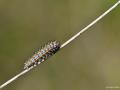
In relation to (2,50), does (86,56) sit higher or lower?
lower

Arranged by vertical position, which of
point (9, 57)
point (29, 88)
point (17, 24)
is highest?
point (17, 24)

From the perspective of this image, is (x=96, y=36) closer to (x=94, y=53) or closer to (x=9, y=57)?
(x=94, y=53)

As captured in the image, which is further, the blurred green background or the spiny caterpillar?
the blurred green background

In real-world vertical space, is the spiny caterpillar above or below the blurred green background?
below

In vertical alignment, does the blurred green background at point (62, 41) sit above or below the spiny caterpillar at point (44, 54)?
above

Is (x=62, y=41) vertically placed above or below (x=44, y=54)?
above

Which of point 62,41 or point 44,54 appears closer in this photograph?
point 44,54

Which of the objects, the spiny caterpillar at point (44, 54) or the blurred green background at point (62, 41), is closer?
the spiny caterpillar at point (44, 54)

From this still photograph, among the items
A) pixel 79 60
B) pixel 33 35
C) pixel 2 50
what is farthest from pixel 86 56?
pixel 2 50
